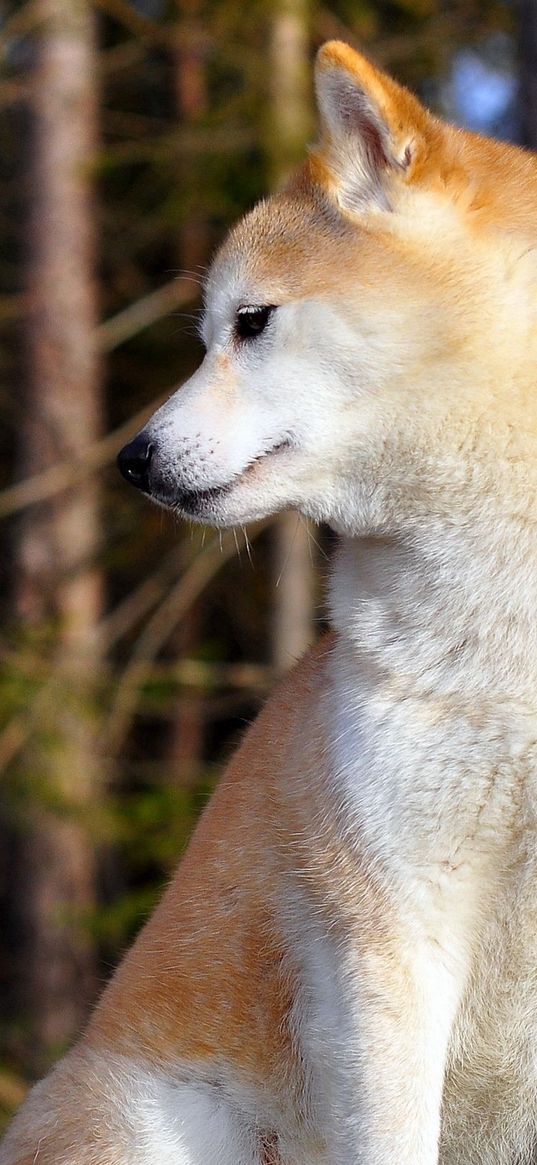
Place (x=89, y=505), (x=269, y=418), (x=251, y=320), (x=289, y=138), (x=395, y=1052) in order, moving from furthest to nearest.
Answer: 1. (x=89, y=505)
2. (x=289, y=138)
3. (x=251, y=320)
4. (x=269, y=418)
5. (x=395, y=1052)

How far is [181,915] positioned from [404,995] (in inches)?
27.9

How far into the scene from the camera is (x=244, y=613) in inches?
463

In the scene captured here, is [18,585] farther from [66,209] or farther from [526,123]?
[526,123]

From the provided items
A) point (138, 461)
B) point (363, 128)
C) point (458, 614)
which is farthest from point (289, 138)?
point (458, 614)

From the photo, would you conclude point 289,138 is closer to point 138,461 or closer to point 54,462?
point 54,462

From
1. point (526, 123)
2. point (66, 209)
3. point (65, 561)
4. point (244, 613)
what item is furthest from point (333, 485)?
point (244, 613)

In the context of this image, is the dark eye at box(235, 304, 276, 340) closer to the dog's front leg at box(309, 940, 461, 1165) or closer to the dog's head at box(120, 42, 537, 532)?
the dog's head at box(120, 42, 537, 532)

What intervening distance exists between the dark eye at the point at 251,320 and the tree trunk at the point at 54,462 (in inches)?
206

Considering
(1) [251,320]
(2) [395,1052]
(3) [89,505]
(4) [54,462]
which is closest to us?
(2) [395,1052]

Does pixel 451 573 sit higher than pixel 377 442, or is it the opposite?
pixel 377 442

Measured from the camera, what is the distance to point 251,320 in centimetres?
285

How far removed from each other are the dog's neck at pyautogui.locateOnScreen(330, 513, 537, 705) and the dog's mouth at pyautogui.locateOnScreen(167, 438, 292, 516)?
28 cm

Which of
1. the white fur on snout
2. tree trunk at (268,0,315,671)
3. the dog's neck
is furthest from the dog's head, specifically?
tree trunk at (268,0,315,671)

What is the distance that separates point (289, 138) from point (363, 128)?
546 cm
